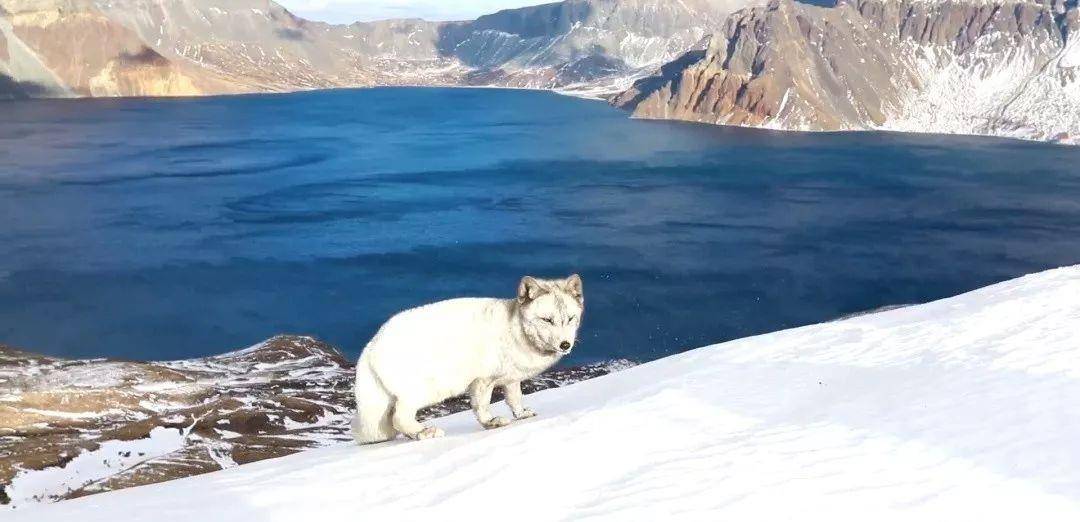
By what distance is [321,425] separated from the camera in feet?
82.7

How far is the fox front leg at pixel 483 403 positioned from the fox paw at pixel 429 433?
59cm

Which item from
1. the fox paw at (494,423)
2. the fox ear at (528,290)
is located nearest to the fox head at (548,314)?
the fox ear at (528,290)

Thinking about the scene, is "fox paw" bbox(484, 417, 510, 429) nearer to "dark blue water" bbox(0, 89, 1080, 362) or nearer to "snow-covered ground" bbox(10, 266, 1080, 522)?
"snow-covered ground" bbox(10, 266, 1080, 522)

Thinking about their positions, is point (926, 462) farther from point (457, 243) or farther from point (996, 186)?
point (996, 186)

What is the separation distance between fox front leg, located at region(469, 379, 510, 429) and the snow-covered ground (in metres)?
0.23

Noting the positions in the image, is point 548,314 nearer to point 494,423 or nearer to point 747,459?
point 494,423

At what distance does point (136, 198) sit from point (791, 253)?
244 feet

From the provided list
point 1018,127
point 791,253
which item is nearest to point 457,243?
point 791,253

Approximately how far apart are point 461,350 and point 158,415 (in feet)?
59.9

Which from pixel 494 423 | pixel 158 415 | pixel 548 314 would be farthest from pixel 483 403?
pixel 158 415

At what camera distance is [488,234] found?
8019cm

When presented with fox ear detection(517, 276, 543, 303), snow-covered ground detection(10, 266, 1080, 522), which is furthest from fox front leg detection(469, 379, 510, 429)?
fox ear detection(517, 276, 543, 303)

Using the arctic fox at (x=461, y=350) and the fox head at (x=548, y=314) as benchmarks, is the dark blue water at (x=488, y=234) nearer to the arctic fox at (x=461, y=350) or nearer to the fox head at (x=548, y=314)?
the arctic fox at (x=461, y=350)

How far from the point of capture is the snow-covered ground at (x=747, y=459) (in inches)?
292
